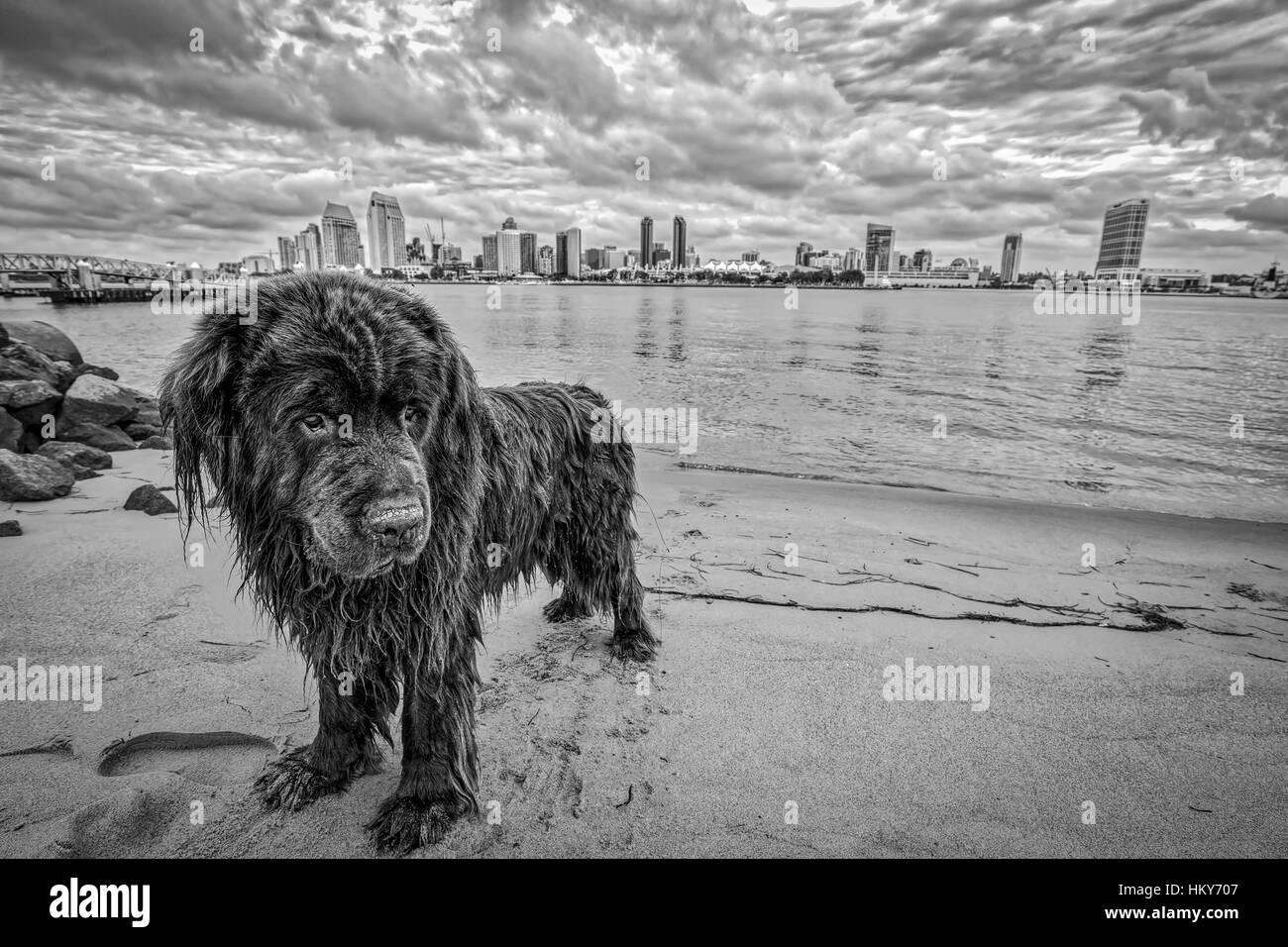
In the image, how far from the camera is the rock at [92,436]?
9.23m

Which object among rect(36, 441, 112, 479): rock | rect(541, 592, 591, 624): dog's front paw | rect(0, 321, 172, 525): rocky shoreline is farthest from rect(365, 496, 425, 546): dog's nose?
rect(36, 441, 112, 479): rock

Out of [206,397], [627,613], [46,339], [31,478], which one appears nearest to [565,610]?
[627,613]

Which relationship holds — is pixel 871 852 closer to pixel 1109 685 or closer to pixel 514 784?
pixel 514 784

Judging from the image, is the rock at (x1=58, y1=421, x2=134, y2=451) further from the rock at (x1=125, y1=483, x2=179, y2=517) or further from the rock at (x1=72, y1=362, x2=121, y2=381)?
the rock at (x1=125, y1=483, x2=179, y2=517)

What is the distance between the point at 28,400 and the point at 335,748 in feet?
30.6

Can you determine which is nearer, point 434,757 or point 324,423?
point 324,423

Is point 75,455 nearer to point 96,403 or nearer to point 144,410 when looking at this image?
point 96,403

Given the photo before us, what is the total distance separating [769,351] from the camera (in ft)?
95.2

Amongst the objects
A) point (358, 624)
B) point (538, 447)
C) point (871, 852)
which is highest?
point (538, 447)

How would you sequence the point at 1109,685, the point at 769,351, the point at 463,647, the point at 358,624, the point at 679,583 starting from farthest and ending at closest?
the point at 769,351 → the point at 679,583 → the point at 1109,685 → the point at 463,647 → the point at 358,624

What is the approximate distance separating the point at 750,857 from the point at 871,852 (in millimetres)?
638

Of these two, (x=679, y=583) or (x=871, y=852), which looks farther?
(x=679, y=583)

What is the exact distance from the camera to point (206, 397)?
2623 millimetres

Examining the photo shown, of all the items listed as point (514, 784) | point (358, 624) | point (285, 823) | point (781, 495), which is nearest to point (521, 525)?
point (358, 624)
